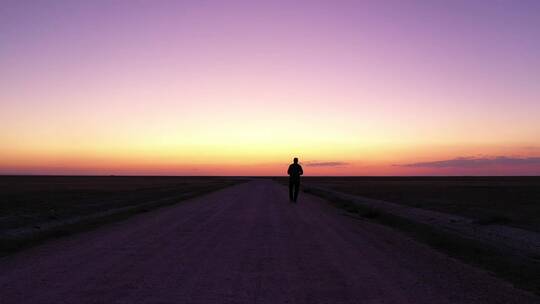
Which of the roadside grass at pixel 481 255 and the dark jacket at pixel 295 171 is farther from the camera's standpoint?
the dark jacket at pixel 295 171

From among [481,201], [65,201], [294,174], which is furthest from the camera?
[481,201]

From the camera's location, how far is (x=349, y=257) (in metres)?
10.6

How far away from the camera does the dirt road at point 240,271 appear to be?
7.15 m

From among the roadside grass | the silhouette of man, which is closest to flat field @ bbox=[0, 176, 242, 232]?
the silhouette of man

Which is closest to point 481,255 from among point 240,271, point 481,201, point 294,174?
point 240,271

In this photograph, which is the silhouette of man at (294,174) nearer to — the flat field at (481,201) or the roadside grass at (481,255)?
the flat field at (481,201)

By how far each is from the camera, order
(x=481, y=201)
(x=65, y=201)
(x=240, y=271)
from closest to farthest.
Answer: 1. (x=240, y=271)
2. (x=65, y=201)
3. (x=481, y=201)

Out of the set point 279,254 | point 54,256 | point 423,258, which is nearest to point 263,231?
point 279,254

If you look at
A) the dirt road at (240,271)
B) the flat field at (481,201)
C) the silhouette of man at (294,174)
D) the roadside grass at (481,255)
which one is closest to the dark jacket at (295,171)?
the silhouette of man at (294,174)

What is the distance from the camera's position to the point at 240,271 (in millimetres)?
8914

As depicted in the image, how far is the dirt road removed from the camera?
281 inches

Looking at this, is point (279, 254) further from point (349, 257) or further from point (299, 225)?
point (299, 225)

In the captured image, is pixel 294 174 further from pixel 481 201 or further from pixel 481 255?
pixel 481 255

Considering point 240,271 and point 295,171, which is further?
point 295,171
